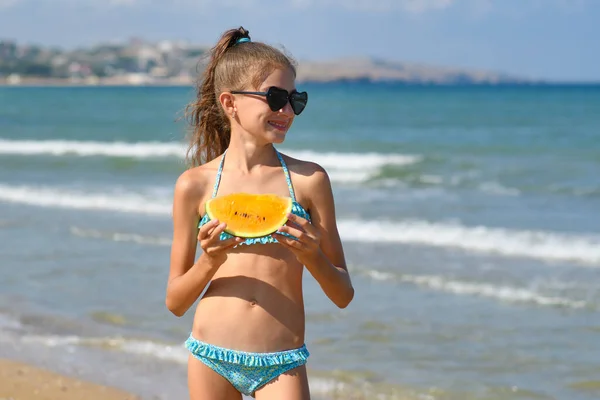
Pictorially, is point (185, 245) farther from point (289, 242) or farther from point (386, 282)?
point (386, 282)

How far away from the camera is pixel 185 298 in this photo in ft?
10.3

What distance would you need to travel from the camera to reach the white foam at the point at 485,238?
10.8 meters

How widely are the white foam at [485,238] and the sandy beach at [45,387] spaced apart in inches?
249

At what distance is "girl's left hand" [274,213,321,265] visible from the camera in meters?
2.82

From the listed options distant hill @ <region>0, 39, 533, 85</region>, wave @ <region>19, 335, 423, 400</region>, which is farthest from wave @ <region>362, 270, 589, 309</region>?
distant hill @ <region>0, 39, 533, 85</region>

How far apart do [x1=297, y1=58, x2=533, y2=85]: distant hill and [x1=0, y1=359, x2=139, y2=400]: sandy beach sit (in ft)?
535

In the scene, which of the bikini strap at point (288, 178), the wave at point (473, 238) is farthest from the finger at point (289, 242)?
the wave at point (473, 238)

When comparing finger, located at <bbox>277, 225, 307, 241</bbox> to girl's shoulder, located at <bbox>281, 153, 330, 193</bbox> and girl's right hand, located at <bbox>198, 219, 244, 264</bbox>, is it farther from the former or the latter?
girl's shoulder, located at <bbox>281, 153, 330, 193</bbox>

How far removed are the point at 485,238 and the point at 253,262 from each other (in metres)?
9.06

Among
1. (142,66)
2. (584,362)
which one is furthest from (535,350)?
(142,66)

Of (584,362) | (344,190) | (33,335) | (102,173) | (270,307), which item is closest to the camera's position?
(270,307)

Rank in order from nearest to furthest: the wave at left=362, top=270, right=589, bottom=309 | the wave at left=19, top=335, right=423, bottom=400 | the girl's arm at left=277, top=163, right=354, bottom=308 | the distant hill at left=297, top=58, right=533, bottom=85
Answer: the girl's arm at left=277, top=163, right=354, bottom=308
the wave at left=19, top=335, right=423, bottom=400
the wave at left=362, top=270, right=589, bottom=309
the distant hill at left=297, top=58, right=533, bottom=85

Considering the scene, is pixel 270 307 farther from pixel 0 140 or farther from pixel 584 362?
pixel 0 140

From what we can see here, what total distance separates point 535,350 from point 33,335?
3.97 metres
